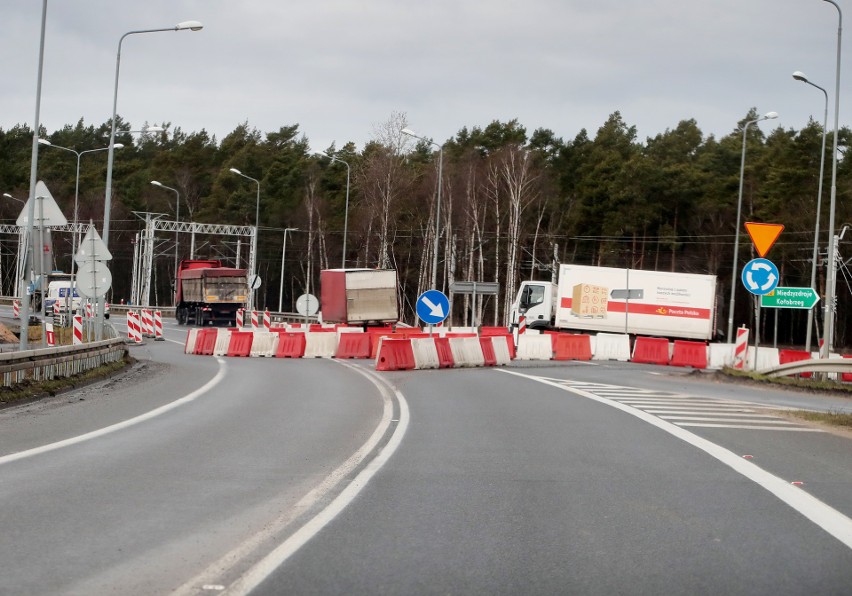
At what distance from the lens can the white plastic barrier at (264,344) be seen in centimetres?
3569

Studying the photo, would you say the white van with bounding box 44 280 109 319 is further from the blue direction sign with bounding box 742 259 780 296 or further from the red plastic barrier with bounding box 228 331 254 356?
the blue direction sign with bounding box 742 259 780 296

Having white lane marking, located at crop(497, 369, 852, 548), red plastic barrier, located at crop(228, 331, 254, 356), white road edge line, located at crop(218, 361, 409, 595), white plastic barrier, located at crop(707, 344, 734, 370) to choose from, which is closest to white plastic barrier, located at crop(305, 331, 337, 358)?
red plastic barrier, located at crop(228, 331, 254, 356)

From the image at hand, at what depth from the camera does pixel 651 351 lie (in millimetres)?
35031

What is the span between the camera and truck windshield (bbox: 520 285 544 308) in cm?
4888

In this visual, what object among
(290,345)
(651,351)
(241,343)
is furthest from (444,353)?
(241,343)

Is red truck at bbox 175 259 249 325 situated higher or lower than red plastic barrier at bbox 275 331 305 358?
higher

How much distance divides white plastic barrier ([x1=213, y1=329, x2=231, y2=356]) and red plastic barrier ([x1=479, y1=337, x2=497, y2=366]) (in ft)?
35.2

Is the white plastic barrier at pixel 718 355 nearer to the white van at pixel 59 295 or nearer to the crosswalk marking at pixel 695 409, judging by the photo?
the crosswalk marking at pixel 695 409

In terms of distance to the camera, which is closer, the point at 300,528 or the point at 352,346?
the point at 300,528

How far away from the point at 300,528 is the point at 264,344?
29.1 meters

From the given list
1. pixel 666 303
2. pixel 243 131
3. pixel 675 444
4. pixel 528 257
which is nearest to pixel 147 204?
pixel 243 131

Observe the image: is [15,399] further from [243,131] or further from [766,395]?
[243,131]

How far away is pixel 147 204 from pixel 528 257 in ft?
154

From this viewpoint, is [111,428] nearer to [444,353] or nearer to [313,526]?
[313,526]
